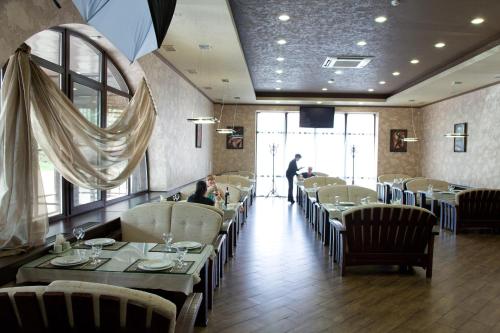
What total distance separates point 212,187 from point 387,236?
2649 mm

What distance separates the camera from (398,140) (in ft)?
43.5

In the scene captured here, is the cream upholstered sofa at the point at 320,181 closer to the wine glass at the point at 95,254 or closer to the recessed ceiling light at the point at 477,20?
the recessed ceiling light at the point at 477,20

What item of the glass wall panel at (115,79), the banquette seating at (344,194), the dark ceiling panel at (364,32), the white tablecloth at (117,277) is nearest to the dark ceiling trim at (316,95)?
the dark ceiling panel at (364,32)

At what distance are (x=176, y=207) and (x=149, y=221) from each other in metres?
0.35

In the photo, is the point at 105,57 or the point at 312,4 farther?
the point at 105,57

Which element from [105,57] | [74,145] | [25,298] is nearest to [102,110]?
[105,57]

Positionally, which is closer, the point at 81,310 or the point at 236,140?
the point at 81,310

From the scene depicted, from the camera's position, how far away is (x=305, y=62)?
7840mm

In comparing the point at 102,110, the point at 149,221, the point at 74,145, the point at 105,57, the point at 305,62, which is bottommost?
the point at 149,221

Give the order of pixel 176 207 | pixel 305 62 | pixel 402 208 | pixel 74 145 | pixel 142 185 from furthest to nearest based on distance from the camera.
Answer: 1. pixel 305 62
2. pixel 142 185
3. pixel 402 208
4. pixel 176 207
5. pixel 74 145

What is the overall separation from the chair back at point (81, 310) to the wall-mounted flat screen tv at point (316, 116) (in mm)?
11754

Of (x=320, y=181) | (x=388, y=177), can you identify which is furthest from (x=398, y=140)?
(x=320, y=181)

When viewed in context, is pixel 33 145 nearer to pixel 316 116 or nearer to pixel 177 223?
pixel 177 223

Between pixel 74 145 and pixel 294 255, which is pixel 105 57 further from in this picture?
pixel 294 255
